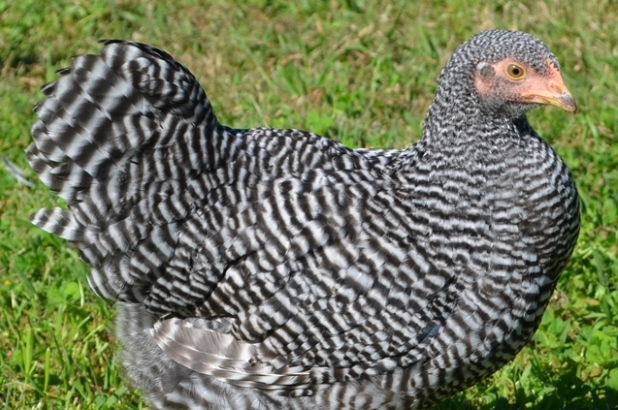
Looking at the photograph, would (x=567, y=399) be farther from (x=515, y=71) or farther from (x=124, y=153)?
(x=124, y=153)

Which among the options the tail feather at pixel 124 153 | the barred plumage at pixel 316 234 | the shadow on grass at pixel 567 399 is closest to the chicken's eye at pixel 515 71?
the barred plumage at pixel 316 234


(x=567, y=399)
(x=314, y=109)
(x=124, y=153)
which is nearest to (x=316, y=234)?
(x=124, y=153)

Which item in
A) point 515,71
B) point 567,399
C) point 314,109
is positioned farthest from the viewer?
point 314,109

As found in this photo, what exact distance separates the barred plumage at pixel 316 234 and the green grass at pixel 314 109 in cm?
93

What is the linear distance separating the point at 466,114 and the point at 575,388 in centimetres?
161

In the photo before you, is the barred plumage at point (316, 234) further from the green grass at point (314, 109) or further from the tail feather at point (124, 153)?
the green grass at point (314, 109)

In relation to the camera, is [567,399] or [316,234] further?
[567,399]

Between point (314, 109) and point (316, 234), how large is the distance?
3171 mm

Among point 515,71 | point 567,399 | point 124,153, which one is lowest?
point 567,399

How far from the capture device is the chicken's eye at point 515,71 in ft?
13.3

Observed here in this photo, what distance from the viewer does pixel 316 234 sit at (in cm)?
412

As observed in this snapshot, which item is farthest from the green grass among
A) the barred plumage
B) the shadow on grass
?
the barred plumage

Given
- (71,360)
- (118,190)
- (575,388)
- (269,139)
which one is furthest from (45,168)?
(575,388)

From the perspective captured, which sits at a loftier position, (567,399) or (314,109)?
(314,109)
